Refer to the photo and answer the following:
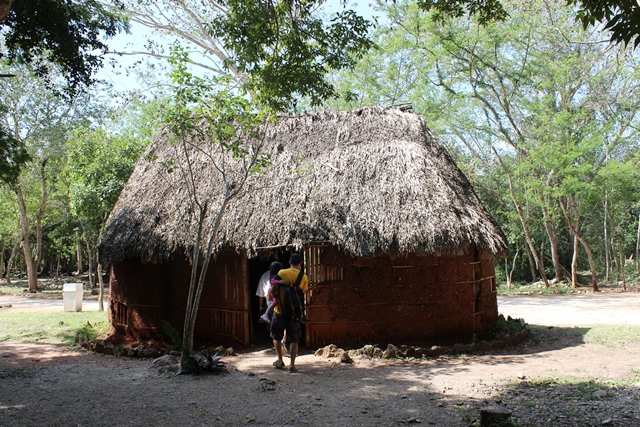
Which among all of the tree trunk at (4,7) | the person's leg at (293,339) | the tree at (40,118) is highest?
the tree at (40,118)

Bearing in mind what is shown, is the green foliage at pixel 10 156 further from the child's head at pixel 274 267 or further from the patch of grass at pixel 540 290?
the patch of grass at pixel 540 290

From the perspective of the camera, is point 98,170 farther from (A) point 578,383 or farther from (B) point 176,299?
(A) point 578,383

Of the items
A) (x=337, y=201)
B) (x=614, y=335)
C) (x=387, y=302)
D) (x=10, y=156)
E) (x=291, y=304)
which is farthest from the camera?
(x=614, y=335)

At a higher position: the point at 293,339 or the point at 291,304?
the point at 291,304

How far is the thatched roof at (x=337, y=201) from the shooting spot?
820cm

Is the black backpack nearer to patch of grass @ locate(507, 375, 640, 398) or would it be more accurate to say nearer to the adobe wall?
the adobe wall

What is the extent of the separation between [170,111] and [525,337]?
7218mm

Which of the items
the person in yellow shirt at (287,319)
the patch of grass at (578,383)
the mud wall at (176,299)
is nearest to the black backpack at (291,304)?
the person in yellow shirt at (287,319)

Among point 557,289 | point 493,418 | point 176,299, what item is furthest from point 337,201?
A: point 557,289

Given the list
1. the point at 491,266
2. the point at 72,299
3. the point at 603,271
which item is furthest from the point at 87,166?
the point at 603,271

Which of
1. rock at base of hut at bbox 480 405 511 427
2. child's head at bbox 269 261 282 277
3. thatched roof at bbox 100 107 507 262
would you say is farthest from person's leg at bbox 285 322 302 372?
rock at base of hut at bbox 480 405 511 427

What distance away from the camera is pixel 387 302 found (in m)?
8.45

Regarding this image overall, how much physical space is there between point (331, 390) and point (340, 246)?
2.76m

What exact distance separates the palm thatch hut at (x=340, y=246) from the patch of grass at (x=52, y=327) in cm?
86
